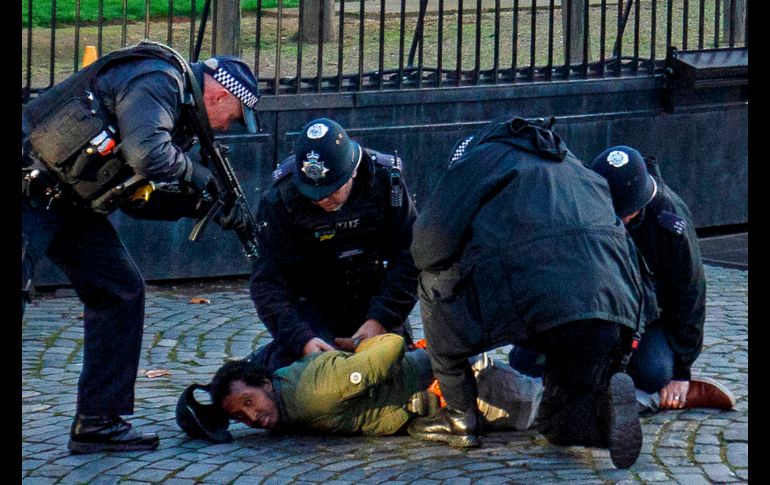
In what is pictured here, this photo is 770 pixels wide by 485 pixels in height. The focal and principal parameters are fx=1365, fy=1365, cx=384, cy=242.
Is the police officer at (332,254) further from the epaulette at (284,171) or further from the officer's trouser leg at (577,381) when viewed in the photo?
the officer's trouser leg at (577,381)

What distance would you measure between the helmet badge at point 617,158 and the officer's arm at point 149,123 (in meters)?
1.82

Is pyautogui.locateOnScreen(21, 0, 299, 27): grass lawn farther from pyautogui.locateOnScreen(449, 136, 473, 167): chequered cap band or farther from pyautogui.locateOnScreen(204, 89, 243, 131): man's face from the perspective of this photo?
pyautogui.locateOnScreen(449, 136, 473, 167): chequered cap band

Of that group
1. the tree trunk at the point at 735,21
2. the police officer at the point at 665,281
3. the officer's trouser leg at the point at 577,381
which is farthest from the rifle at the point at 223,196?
the tree trunk at the point at 735,21

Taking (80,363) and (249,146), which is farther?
(249,146)

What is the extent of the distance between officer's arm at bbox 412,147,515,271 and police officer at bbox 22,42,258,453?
876mm

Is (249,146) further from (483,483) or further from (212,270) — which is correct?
(483,483)

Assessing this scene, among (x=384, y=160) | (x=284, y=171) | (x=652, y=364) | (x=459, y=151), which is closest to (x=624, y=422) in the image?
(x=652, y=364)

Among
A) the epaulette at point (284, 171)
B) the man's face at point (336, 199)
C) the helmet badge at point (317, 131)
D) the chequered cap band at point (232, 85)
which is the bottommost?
the man's face at point (336, 199)

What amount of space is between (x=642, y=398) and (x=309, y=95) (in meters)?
3.61

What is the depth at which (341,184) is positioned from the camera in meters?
5.78

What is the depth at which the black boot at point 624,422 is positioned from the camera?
195 inches

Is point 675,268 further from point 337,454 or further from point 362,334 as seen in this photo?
point 337,454

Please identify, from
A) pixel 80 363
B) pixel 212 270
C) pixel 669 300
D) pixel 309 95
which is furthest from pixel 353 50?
pixel 669 300

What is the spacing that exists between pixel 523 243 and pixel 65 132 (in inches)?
69.1
